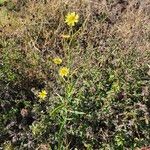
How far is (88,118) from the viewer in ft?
13.2

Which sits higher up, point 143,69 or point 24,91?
point 143,69

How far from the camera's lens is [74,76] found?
4.43 meters

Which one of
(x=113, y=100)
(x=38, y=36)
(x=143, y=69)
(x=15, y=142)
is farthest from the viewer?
(x=38, y=36)

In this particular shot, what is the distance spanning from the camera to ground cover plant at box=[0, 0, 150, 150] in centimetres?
393

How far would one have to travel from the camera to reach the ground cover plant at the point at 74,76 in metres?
3.93

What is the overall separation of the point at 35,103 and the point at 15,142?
457 mm

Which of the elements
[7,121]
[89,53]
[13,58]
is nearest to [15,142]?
[7,121]

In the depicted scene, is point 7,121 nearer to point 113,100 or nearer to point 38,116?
point 38,116

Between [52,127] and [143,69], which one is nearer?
[52,127]

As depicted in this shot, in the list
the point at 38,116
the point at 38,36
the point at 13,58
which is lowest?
the point at 38,116

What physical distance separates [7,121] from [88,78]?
89 centimetres

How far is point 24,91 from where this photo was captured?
4285 millimetres

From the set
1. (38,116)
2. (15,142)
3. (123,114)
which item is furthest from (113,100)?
(15,142)

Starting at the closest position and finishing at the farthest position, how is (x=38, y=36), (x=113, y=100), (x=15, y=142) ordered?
(x=15, y=142) → (x=113, y=100) → (x=38, y=36)
